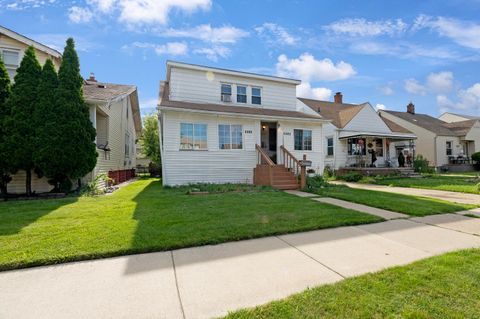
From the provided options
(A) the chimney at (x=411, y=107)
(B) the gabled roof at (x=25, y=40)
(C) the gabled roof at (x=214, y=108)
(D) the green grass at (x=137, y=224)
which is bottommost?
(D) the green grass at (x=137, y=224)

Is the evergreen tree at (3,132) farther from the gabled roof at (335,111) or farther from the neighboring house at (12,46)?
the gabled roof at (335,111)

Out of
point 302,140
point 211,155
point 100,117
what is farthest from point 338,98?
point 100,117

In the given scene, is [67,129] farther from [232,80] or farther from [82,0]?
[232,80]

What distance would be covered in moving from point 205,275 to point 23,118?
911cm

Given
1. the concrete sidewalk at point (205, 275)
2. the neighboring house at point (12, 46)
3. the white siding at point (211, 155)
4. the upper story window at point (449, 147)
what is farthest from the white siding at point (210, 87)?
the upper story window at point (449, 147)

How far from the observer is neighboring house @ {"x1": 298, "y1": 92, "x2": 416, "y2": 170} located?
19.2m

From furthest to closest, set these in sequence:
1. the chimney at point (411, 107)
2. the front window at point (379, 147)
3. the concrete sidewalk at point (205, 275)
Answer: the chimney at point (411, 107)
the front window at point (379, 147)
the concrete sidewalk at point (205, 275)

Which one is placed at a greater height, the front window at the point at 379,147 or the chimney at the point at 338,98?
the chimney at the point at 338,98

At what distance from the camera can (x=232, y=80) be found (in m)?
14.3

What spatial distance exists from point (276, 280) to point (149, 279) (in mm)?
1496

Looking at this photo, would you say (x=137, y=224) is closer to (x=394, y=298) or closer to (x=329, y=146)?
(x=394, y=298)

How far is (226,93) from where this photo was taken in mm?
14242

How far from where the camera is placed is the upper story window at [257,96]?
48.7 ft

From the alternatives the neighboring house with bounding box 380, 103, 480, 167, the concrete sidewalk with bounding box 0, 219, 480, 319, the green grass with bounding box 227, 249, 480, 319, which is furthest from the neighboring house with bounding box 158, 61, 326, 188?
the neighboring house with bounding box 380, 103, 480, 167
